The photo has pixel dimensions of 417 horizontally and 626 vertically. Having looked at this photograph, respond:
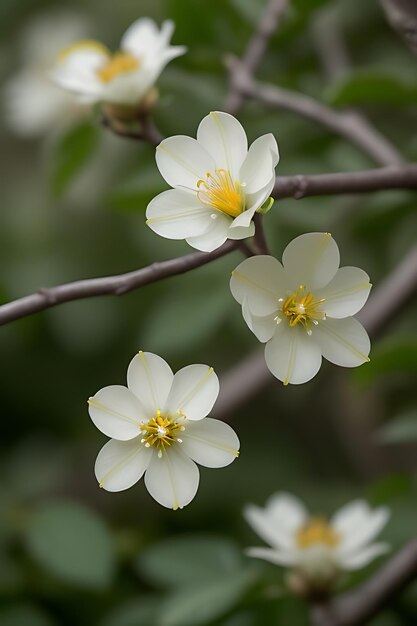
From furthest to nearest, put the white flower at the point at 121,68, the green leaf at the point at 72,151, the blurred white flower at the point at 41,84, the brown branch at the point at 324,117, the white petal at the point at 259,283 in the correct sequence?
the blurred white flower at the point at 41,84 → the green leaf at the point at 72,151 → the brown branch at the point at 324,117 → the white flower at the point at 121,68 → the white petal at the point at 259,283

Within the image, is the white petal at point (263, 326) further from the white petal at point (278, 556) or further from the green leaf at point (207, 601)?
the green leaf at point (207, 601)

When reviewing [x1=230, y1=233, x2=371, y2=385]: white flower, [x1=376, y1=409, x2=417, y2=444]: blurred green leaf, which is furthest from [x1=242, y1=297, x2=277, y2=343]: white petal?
[x1=376, y1=409, x2=417, y2=444]: blurred green leaf

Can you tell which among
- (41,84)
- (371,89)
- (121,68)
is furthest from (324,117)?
(41,84)

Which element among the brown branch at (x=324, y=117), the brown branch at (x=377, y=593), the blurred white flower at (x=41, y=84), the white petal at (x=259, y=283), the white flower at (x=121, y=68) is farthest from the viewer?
the blurred white flower at (x=41, y=84)

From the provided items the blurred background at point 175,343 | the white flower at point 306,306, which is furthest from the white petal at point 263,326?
the blurred background at point 175,343

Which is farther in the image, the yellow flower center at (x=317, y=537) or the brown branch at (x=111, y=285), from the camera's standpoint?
the yellow flower center at (x=317, y=537)

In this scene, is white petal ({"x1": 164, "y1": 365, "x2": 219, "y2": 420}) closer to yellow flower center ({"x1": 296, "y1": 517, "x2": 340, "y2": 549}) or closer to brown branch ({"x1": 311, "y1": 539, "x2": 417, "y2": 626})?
brown branch ({"x1": 311, "y1": 539, "x2": 417, "y2": 626})
